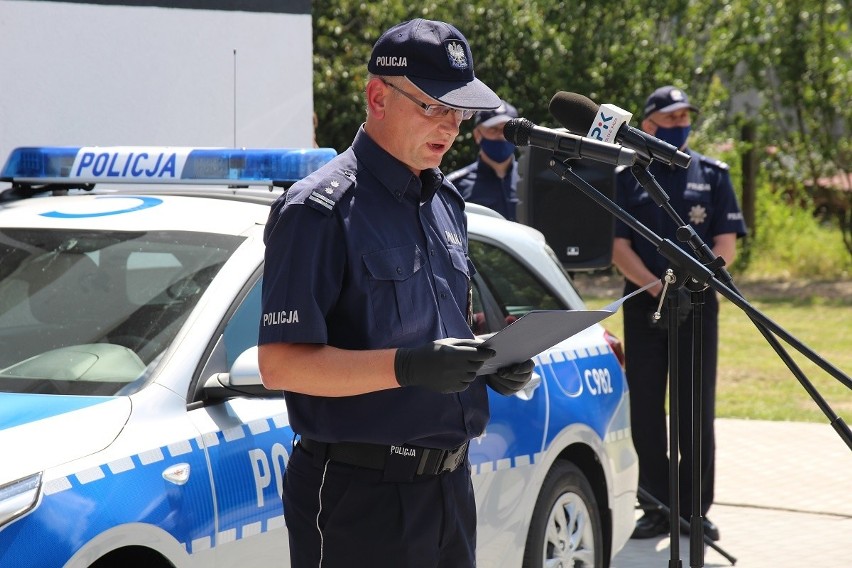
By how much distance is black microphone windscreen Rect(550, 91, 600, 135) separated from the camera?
3.55 metres

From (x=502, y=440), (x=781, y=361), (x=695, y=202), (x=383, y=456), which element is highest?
(x=695, y=202)

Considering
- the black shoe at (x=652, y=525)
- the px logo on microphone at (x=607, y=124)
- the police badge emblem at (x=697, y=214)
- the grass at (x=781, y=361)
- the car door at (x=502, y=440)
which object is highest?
the px logo on microphone at (x=607, y=124)

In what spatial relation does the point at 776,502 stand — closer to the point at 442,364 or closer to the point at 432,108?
the point at 432,108

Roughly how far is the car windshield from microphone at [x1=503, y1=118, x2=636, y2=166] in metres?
1.10

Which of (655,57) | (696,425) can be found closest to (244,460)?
(696,425)

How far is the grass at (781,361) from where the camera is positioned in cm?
1009

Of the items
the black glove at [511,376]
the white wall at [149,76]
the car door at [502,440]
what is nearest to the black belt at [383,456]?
the black glove at [511,376]

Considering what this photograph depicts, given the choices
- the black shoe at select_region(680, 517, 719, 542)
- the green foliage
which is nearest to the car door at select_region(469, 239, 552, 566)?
the black shoe at select_region(680, 517, 719, 542)

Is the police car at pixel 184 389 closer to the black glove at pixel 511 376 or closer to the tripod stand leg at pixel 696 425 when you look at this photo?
the black glove at pixel 511 376

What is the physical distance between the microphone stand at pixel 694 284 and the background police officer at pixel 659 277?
120 inches

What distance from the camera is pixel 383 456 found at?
2986 millimetres

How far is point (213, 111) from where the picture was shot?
689 cm

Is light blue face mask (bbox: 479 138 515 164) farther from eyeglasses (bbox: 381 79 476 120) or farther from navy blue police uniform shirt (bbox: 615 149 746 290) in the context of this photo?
eyeglasses (bbox: 381 79 476 120)

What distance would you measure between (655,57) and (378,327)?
50.1 feet
